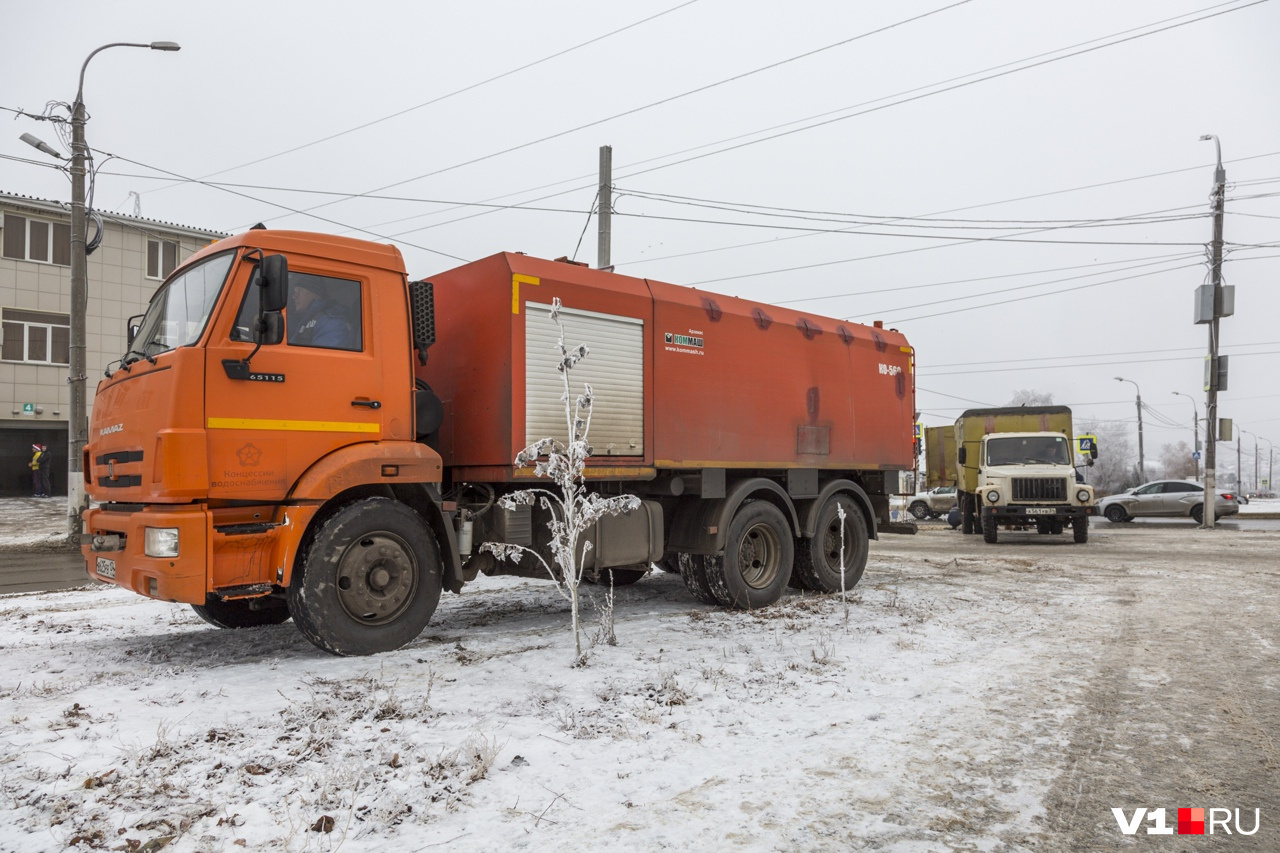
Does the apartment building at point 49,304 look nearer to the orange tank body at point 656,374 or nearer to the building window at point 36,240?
the building window at point 36,240

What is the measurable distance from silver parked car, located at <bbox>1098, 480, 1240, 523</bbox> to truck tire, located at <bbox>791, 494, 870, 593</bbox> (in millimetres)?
23078

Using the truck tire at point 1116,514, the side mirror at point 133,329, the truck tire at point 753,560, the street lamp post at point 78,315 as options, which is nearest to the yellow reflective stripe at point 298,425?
the side mirror at point 133,329

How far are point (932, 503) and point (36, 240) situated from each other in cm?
3421

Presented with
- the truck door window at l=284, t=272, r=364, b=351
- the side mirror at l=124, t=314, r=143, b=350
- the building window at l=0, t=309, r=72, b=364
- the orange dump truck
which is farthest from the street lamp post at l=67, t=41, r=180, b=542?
the building window at l=0, t=309, r=72, b=364

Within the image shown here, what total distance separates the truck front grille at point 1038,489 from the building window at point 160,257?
29.0 m

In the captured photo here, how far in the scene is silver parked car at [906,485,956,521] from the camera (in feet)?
112

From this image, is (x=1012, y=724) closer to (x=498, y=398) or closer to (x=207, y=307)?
(x=498, y=398)

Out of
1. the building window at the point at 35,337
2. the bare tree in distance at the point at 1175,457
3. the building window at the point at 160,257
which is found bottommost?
the bare tree in distance at the point at 1175,457

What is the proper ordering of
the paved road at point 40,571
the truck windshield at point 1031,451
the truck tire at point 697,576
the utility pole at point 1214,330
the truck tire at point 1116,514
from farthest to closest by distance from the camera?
the truck tire at point 1116,514 → the utility pole at point 1214,330 → the truck windshield at point 1031,451 → the paved road at point 40,571 → the truck tire at point 697,576

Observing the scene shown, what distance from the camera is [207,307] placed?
5895mm

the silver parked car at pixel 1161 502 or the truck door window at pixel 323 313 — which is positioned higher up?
the truck door window at pixel 323 313

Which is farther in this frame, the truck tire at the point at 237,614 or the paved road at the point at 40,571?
the paved road at the point at 40,571

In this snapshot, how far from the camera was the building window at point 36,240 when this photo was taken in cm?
2756

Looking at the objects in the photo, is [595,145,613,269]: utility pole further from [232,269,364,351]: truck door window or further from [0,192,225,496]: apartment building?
[0,192,225,496]: apartment building
